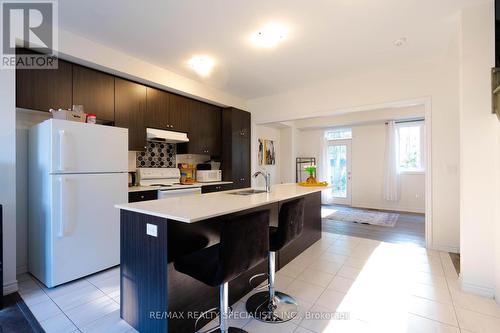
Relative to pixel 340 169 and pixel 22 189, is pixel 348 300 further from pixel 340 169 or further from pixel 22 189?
pixel 340 169

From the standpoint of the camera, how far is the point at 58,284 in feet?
7.35

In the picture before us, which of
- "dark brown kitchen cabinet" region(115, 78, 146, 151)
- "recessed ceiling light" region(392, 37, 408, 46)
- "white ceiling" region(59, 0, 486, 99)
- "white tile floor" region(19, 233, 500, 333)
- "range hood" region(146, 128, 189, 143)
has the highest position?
"recessed ceiling light" region(392, 37, 408, 46)

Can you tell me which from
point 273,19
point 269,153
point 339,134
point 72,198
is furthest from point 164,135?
point 339,134

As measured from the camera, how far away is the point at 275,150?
6648 mm

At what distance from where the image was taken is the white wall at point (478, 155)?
211 centimetres

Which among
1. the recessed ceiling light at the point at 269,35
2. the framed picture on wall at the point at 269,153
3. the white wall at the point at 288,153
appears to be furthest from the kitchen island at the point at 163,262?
the white wall at the point at 288,153

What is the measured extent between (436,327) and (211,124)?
162 inches

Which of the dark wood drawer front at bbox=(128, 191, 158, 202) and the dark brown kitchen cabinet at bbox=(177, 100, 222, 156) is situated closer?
the dark wood drawer front at bbox=(128, 191, 158, 202)

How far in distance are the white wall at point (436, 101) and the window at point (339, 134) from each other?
3285 millimetres

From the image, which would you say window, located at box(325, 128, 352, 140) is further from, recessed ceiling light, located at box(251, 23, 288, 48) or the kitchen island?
the kitchen island

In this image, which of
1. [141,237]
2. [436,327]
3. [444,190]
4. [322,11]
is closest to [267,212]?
[141,237]

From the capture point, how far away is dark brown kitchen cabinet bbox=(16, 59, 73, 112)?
2.36 metres

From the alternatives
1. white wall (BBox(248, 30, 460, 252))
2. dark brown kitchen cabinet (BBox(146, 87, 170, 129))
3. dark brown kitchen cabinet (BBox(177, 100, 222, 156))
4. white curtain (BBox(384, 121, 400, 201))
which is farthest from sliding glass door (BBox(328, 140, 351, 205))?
dark brown kitchen cabinet (BBox(146, 87, 170, 129))

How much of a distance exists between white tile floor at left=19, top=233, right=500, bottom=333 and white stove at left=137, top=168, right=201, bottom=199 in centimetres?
111
